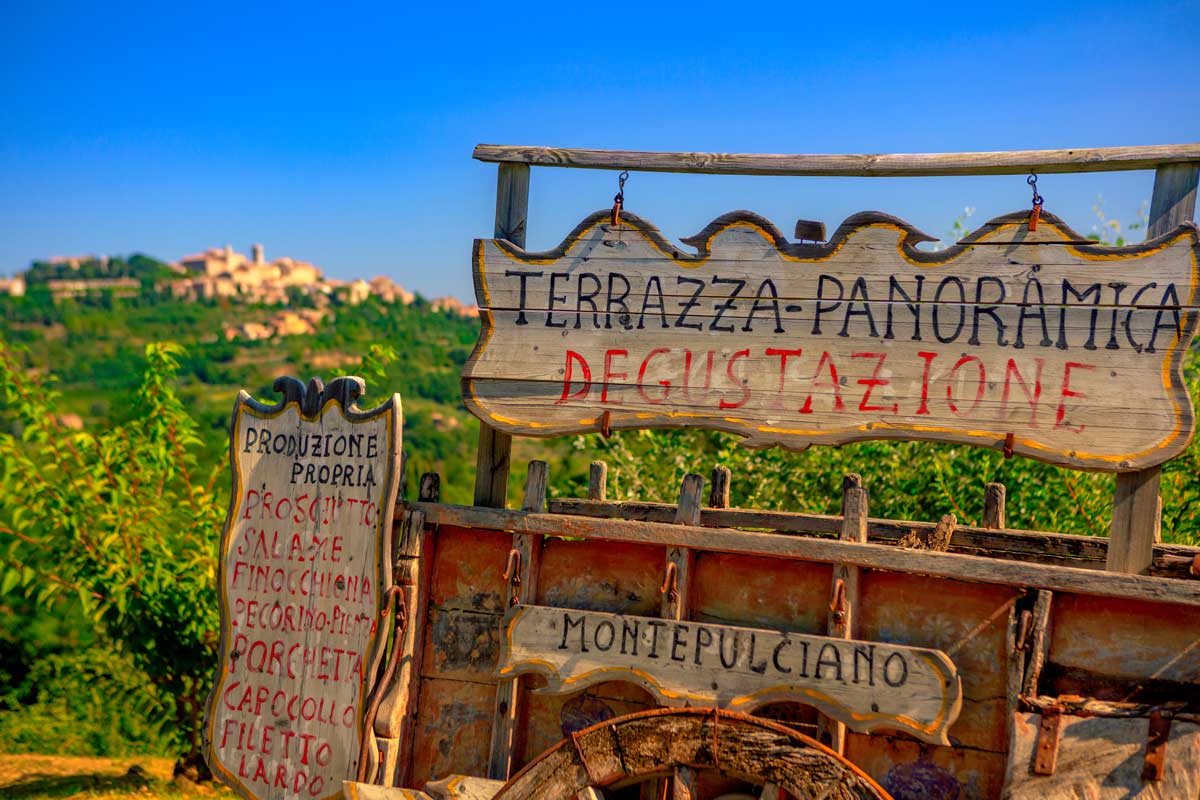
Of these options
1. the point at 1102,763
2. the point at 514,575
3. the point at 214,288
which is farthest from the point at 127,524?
the point at 214,288

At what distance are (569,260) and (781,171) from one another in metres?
0.90

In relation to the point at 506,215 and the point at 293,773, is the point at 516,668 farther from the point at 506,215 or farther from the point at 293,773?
the point at 506,215

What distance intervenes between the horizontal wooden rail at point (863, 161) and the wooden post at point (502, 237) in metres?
0.08

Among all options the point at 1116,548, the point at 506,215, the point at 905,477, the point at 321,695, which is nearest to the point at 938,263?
the point at 1116,548

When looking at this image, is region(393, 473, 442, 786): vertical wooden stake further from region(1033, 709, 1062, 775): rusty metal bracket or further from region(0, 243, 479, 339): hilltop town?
region(0, 243, 479, 339): hilltop town

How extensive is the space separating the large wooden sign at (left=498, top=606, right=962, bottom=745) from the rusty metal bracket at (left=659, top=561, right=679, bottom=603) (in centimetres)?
9

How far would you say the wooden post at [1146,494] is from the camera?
3533mm

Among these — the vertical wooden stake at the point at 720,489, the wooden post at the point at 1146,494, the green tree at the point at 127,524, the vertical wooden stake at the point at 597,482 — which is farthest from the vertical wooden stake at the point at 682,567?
the green tree at the point at 127,524

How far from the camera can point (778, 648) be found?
3.73 meters

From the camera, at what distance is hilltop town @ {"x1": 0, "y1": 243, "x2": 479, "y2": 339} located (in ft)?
234

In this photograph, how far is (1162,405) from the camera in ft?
11.6

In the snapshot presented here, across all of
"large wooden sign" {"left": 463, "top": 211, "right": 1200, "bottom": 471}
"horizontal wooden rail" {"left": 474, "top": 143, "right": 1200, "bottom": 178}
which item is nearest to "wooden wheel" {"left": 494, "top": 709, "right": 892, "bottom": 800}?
"large wooden sign" {"left": 463, "top": 211, "right": 1200, "bottom": 471}

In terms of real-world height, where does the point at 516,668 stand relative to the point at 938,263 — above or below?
below

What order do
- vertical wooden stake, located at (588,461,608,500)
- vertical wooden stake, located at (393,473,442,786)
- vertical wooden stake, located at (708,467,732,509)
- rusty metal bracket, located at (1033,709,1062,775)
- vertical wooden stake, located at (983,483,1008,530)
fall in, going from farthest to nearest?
vertical wooden stake, located at (708,467,732,509) < vertical wooden stake, located at (588,461,608,500) < vertical wooden stake, located at (983,483,1008,530) < vertical wooden stake, located at (393,473,442,786) < rusty metal bracket, located at (1033,709,1062,775)
